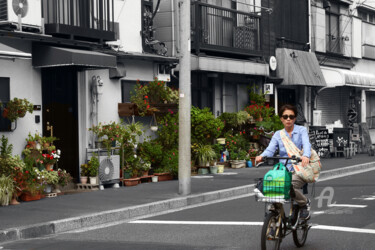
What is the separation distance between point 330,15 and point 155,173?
15890mm

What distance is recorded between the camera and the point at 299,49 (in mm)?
26688

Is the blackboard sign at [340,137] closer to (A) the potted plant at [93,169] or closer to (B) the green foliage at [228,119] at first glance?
(B) the green foliage at [228,119]

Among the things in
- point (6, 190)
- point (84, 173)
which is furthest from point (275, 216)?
point (84, 173)

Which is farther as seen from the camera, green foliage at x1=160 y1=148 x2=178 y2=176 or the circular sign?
the circular sign

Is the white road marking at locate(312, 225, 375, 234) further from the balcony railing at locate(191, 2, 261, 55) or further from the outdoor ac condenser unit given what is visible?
the balcony railing at locate(191, 2, 261, 55)

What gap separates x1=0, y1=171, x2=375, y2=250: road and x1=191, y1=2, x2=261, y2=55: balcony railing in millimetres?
8411

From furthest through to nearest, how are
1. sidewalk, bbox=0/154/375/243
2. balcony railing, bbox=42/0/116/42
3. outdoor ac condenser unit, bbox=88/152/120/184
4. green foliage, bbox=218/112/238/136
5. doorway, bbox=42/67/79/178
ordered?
green foliage, bbox=218/112/238/136 → doorway, bbox=42/67/79/178 → outdoor ac condenser unit, bbox=88/152/120/184 → balcony railing, bbox=42/0/116/42 → sidewalk, bbox=0/154/375/243

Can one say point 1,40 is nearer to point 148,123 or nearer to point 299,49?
point 148,123

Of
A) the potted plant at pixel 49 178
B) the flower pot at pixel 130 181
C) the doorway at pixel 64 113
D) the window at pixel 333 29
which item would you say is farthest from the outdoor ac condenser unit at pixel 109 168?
the window at pixel 333 29

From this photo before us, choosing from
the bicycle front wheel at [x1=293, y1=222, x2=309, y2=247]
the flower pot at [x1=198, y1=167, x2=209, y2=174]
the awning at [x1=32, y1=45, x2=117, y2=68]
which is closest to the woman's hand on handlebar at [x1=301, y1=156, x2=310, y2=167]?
the bicycle front wheel at [x1=293, y1=222, x2=309, y2=247]

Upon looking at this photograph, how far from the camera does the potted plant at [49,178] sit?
13320 millimetres

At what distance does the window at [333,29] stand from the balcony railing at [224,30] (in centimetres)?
725

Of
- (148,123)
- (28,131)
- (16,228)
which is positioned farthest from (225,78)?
(16,228)

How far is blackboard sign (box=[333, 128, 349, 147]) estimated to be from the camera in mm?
25016
